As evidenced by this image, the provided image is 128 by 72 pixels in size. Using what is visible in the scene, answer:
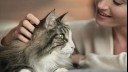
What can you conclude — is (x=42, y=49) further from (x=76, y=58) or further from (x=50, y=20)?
(x=76, y=58)

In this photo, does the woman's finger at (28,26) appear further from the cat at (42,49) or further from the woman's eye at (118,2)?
the woman's eye at (118,2)

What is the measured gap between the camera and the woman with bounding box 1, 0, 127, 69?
1.21 m

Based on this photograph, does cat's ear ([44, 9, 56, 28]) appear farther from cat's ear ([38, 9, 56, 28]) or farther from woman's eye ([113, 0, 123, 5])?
woman's eye ([113, 0, 123, 5])

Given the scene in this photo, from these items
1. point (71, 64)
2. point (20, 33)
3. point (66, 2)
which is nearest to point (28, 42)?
point (20, 33)

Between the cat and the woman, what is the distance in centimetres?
4

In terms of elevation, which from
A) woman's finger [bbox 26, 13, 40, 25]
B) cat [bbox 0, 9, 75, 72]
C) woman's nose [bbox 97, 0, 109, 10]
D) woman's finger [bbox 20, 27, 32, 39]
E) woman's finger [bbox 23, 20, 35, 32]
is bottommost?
cat [bbox 0, 9, 75, 72]

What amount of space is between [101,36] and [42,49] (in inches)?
16.8

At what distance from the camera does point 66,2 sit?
5.46ft

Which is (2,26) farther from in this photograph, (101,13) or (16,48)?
(101,13)

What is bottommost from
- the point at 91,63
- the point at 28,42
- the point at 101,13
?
the point at 91,63

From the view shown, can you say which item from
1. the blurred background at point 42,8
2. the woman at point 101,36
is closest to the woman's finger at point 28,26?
the woman at point 101,36

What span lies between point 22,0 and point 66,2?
0.27 metres

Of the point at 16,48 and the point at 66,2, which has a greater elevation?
the point at 66,2

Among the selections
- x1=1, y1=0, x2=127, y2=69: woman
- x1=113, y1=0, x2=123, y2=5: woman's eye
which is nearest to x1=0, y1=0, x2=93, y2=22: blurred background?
x1=1, y1=0, x2=127, y2=69: woman
